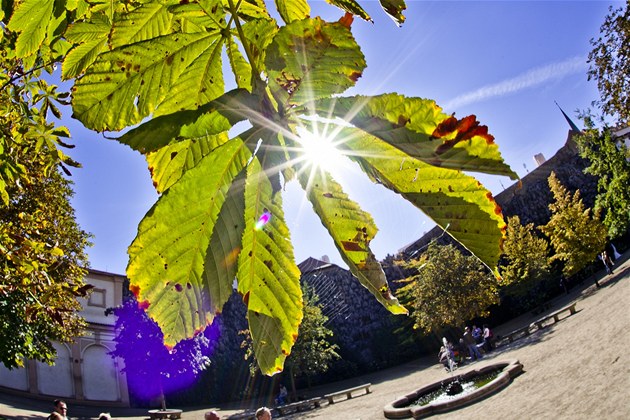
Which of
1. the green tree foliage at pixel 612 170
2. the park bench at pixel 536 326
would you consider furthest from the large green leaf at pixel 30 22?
the green tree foliage at pixel 612 170

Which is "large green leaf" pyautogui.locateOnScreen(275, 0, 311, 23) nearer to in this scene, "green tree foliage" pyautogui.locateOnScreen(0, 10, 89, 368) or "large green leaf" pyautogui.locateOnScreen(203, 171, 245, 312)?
"large green leaf" pyautogui.locateOnScreen(203, 171, 245, 312)

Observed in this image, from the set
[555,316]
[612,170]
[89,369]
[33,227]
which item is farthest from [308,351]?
[33,227]

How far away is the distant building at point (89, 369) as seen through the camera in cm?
1631

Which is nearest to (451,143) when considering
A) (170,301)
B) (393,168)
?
(393,168)

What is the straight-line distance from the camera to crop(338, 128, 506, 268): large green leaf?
380 mm

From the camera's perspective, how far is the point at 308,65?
0.41 m

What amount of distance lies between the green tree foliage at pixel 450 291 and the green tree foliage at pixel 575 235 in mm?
5056

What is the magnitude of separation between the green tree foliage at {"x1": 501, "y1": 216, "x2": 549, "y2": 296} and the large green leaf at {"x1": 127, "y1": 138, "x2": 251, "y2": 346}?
20.5 metres

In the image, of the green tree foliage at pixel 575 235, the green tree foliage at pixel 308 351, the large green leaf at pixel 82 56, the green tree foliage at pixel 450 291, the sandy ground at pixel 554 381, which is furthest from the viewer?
the green tree foliage at pixel 575 235

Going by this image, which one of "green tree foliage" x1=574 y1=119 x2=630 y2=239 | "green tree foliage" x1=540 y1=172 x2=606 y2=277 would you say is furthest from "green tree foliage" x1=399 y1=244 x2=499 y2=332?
"green tree foliage" x1=574 y1=119 x2=630 y2=239

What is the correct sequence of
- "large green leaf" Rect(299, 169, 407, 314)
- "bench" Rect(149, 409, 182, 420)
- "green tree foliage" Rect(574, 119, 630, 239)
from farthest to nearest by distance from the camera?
"green tree foliage" Rect(574, 119, 630, 239) → "bench" Rect(149, 409, 182, 420) → "large green leaf" Rect(299, 169, 407, 314)

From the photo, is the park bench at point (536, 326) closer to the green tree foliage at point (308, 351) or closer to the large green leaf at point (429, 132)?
the green tree foliage at point (308, 351)

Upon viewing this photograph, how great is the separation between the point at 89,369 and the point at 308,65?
2189cm

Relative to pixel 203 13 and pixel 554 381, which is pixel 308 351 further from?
pixel 203 13
